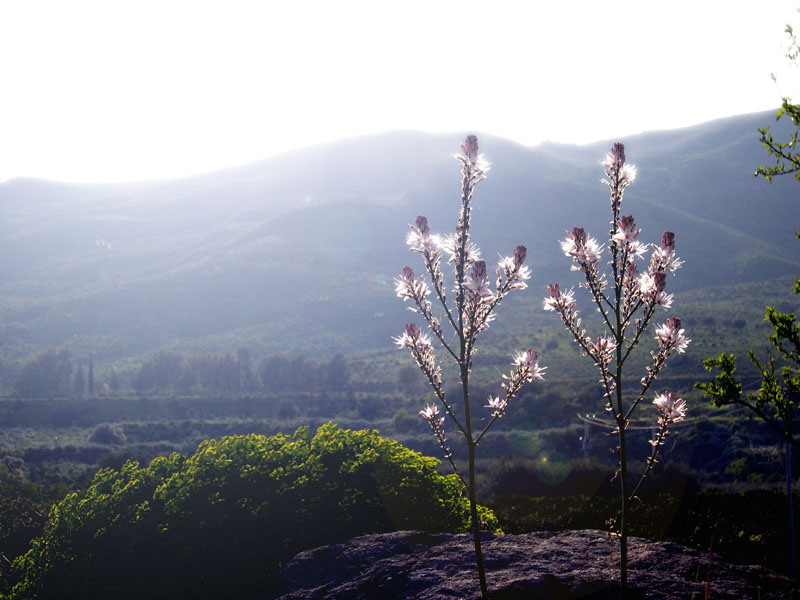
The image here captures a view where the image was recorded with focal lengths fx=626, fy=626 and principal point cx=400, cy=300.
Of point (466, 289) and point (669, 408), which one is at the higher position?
point (466, 289)

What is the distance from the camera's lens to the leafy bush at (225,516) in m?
6.22

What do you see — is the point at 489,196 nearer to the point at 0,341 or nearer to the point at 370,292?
the point at 370,292

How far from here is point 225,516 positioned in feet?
21.3

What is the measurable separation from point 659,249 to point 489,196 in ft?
375

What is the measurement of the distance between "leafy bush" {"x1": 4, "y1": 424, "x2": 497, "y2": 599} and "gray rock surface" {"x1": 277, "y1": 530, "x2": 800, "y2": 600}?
2.62 ft

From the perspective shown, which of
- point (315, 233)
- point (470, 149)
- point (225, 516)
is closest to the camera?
point (470, 149)

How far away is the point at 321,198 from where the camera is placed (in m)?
138

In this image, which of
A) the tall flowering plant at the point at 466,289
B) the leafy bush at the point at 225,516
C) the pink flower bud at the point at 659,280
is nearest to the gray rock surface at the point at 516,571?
the leafy bush at the point at 225,516

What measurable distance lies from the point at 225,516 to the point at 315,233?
336 ft

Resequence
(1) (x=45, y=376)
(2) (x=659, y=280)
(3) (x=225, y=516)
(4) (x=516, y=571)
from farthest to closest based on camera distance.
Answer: (1) (x=45, y=376), (3) (x=225, y=516), (4) (x=516, y=571), (2) (x=659, y=280)

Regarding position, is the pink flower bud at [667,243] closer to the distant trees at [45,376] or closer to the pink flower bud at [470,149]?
the pink flower bud at [470,149]

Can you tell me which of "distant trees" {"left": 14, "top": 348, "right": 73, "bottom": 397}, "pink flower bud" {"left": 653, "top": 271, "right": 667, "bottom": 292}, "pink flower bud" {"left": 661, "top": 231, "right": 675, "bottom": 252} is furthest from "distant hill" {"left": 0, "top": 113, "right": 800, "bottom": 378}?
"pink flower bud" {"left": 653, "top": 271, "right": 667, "bottom": 292}

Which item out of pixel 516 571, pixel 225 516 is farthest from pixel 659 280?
pixel 225 516

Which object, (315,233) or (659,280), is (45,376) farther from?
(315,233)
